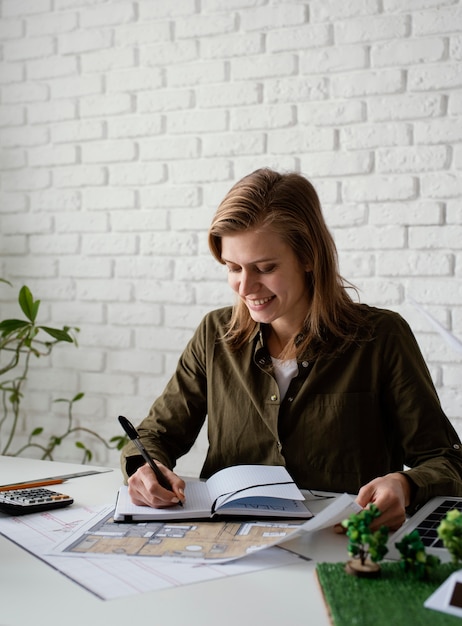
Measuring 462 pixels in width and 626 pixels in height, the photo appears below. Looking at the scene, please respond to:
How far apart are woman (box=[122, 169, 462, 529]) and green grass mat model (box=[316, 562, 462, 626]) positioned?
551 millimetres

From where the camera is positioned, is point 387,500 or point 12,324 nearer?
point 387,500

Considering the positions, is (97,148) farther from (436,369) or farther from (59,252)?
(436,369)

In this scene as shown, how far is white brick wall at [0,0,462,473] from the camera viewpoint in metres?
2.40

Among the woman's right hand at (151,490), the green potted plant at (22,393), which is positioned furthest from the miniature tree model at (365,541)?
the green potted plant at (22,393)

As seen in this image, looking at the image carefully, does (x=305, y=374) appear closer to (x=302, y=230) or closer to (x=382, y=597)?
(x=302, y=230)

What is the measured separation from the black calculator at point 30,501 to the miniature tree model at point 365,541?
59 cm

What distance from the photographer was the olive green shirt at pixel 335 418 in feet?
5.32

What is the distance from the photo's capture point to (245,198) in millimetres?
1678

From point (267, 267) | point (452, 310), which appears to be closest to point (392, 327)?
point (267, 267)

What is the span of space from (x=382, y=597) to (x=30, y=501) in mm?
700

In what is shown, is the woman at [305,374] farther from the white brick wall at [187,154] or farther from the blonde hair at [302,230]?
the white brick wall at [187,154]

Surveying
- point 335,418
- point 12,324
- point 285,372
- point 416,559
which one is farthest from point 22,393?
point 416,559

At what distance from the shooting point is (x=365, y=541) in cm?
101

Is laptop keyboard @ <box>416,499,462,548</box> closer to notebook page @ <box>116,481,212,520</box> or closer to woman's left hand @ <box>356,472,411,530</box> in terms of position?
woman's left hand @ <box>356,472,411,530</box>
